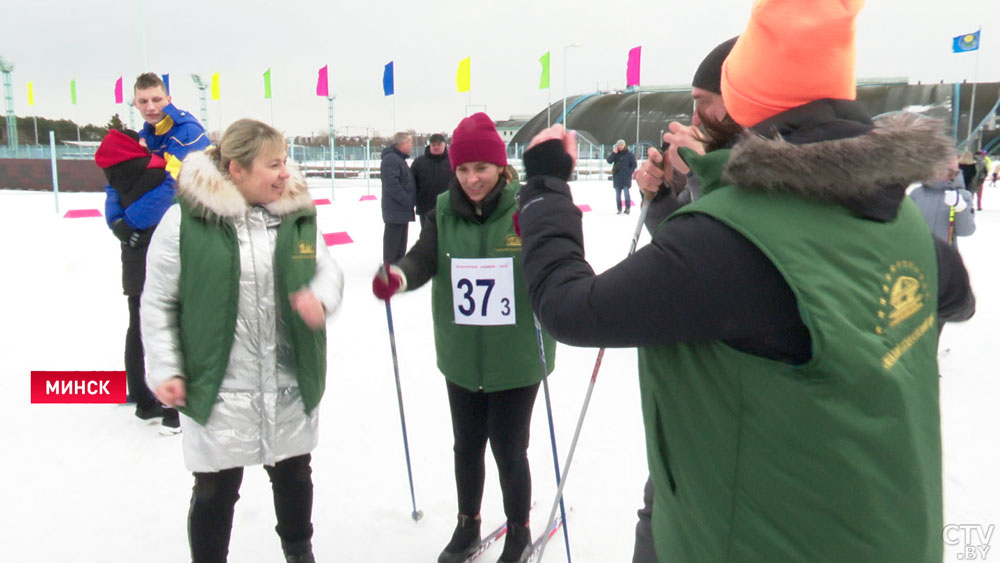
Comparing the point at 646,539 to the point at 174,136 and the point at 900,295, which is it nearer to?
the point at 900,295

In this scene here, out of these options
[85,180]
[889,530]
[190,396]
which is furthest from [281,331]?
[85,180]

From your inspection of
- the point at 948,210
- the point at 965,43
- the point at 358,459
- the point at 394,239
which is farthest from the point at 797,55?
the point at 965,43

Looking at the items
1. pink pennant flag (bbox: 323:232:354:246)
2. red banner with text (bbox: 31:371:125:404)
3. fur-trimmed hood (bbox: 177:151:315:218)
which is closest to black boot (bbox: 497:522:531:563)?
fur-trimmed hood (bbox: 177:151:315:218)

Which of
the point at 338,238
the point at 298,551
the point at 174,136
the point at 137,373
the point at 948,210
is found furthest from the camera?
the point at 338,238

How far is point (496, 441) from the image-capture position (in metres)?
2.55

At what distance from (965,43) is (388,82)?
89.2 feet

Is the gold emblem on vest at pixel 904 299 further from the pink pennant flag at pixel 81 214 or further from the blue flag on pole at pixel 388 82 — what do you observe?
the blue flag on pole at pixel 388 82

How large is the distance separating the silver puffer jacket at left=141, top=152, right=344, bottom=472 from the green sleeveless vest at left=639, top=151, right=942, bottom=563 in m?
1.35

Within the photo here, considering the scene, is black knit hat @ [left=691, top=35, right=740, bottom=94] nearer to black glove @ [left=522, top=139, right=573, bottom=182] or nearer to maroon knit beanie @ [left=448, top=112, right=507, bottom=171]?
black glove @ [left=522, top=139, right=573, bottom=182]

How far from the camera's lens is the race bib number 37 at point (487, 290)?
2447 millimetres

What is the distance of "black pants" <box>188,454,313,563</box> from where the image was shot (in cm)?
217

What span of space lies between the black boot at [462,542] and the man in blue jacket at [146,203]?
192 cm

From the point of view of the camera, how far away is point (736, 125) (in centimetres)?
124

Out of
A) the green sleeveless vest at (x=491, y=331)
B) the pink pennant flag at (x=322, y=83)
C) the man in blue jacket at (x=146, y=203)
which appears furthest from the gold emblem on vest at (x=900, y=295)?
the pink pennant flag at (x=322, y=83)
